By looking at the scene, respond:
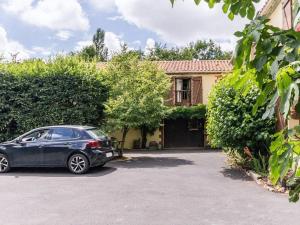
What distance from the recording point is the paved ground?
7043 mm

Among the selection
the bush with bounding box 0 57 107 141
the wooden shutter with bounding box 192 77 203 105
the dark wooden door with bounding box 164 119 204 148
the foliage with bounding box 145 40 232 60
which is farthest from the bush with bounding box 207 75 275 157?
the foliage with bounding box 145 40 232 60

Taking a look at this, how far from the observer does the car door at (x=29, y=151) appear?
1293cm

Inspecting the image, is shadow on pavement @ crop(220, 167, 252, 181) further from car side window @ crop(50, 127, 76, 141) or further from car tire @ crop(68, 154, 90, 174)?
car side window @ crop(50, 127, 76, 141)

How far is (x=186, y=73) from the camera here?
2458cm

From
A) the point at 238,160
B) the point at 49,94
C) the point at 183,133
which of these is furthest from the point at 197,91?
the point at 238,160

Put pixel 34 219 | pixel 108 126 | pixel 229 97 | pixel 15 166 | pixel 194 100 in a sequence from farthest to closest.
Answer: pixel 194 100 < pixel 108 126 < pixel 15 166 < pixel 229 97 < pixel 34 219

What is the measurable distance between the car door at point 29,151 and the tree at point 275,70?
12.1 meters

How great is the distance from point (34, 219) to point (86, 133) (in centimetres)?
581

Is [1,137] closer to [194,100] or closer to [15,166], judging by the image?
[15,166]

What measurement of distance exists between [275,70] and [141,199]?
754cm

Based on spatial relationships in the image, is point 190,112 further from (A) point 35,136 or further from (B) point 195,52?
(B) point 195,52

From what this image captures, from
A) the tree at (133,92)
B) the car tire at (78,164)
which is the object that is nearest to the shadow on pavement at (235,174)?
the car tire at (78,164)

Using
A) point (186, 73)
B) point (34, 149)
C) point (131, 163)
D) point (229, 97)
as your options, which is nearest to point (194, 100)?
point (186, 73)

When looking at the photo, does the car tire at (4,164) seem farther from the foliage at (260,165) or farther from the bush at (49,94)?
the foliage at (260,165)
